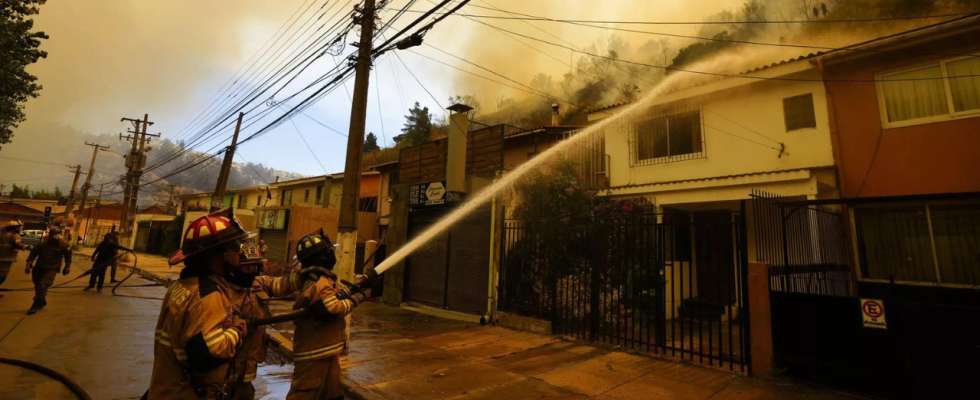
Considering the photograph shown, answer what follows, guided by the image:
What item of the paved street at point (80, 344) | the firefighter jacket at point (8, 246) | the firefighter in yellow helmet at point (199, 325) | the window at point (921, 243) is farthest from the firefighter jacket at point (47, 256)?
the window at point (921, 243)

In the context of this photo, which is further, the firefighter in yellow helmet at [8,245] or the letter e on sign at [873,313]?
the firefighter in yellow helmet at [8,245]

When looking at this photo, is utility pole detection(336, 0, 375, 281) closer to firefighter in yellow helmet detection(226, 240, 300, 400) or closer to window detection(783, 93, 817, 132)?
firefighter in yellow helmet detection(226, 240, 300, 400)

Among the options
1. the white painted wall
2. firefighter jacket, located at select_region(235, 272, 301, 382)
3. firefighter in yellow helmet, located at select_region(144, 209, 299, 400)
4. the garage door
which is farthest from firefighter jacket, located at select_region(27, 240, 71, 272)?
the white painted wall

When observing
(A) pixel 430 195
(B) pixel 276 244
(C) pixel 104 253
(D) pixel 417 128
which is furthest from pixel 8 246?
(D) pixel 417 128

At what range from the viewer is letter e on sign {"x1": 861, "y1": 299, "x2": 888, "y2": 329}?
454 cm

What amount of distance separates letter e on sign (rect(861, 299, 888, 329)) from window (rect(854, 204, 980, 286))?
447 centimetres

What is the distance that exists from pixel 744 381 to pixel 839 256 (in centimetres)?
486

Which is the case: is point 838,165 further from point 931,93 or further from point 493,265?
point 493,265

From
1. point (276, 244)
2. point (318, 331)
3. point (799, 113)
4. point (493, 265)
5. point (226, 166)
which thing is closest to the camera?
point (318, 331)

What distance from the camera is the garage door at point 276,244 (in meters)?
21.4

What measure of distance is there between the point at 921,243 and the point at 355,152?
1070 centimetres

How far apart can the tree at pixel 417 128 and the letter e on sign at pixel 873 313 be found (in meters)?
34.0

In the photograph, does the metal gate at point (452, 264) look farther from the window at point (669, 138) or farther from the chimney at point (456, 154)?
the window at point (669, 138)

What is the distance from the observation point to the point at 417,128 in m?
42.1
